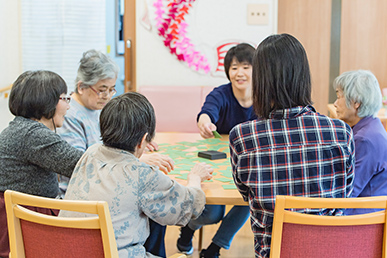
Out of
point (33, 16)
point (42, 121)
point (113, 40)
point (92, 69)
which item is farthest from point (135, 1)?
point (42, 121)

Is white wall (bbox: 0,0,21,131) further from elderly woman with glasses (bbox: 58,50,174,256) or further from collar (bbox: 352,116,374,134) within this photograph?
collar (bbox: 352,116,374,134)

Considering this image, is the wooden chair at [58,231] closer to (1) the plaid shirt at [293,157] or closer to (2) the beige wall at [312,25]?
(1) the plaid shirt at [293,157]

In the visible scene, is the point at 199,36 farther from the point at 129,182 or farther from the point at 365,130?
the point at 129,182

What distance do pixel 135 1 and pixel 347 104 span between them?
9.51 feet

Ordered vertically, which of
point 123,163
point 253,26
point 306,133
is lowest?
point 123,163

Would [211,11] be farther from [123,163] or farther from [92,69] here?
[123,163]

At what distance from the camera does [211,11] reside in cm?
426

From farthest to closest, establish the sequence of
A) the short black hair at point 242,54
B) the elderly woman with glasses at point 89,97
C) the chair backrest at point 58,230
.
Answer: the short black hair at point 242,54 → the elderly woman with glasses at point 89,97 → the chair backrest at point 58,230

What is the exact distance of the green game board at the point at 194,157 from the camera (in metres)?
1.94

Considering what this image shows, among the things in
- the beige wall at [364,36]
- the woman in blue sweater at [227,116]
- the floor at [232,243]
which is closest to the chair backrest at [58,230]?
the woman in blue sweater at [227,116]

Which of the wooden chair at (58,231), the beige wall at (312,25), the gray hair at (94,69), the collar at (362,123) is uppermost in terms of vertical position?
the beige wall at (312,25)

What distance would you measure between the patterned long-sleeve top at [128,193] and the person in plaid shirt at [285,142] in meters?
0.25

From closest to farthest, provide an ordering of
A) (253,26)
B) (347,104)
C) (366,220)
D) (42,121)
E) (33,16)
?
(366,220)
(42,121)
(347,104)
(253,26)
(33,16)

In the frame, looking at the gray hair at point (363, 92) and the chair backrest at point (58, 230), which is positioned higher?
the gray hair at point (363, 92)
